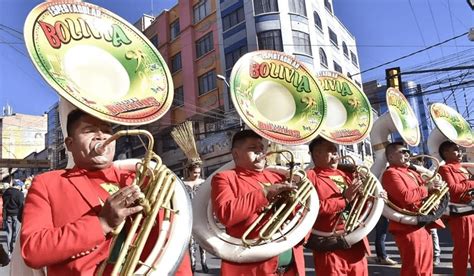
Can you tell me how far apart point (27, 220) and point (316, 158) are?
2.35 meters

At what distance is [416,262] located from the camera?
3504mm

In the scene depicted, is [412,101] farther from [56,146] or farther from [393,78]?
[56,146]

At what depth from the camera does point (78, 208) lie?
1745mm

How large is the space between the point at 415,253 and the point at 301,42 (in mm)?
20013

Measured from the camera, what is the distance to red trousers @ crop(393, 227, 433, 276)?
351cm

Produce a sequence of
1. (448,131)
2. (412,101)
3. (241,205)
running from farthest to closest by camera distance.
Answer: (412,101)
(448,131)
(241,205)

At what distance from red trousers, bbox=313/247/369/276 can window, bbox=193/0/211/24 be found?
79.4ft

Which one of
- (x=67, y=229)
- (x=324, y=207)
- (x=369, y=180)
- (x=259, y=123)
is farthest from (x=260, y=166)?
(x=67, y=229)

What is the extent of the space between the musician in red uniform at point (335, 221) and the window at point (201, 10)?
2384 centimetres

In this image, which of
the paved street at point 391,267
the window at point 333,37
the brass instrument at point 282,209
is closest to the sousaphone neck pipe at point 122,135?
the brass instrument at point 282,209

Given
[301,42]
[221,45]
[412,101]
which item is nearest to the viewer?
[301,42]

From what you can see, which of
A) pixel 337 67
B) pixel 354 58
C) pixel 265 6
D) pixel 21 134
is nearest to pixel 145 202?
pixel 265 6

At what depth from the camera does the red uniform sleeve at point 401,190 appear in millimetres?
3707

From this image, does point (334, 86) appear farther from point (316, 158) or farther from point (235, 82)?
point (235, 82)
